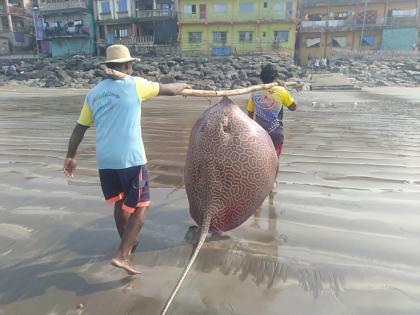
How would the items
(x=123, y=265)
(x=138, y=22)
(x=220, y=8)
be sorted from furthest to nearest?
(x=138, y=22), (x=220, y=8), (x=123, y=265)

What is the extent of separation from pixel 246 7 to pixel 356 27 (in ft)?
38.0

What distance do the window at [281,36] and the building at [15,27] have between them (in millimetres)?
32160

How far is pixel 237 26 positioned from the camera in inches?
1393

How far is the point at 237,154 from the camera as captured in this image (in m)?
3.02

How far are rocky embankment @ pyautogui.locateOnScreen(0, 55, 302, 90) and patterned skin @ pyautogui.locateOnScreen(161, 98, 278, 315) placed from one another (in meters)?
18.2

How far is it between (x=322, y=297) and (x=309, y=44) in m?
39.7

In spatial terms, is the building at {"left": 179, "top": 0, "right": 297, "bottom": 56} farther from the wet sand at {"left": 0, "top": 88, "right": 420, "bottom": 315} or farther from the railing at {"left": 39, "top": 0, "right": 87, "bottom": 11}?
the wet sand at {"left": 0, "top": 88, "right": 420, "bottom": 315}

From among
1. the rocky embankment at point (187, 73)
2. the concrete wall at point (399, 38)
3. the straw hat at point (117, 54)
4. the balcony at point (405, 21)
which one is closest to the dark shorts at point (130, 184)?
the straw hat at point (117, 54)

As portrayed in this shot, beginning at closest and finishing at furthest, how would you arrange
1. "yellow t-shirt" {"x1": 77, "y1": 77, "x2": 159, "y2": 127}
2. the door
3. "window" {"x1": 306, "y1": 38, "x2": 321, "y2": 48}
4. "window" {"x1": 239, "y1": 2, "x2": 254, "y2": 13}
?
"yellow t-shirt" {"x1": 77, "y1": 77, "x2": 159, "y2": 127}, "window" {"x1": 239, "y1": 2, "x2": 254, "y2": 13}, the door, "window" {"x1": 306, "y1": 38, "x2": 321, "y2": 48}

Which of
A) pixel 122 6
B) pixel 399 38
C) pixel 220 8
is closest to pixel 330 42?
pixel 399 38

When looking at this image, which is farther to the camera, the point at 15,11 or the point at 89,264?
the point at 15,11

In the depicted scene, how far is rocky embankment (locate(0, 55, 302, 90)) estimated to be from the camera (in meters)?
23.5

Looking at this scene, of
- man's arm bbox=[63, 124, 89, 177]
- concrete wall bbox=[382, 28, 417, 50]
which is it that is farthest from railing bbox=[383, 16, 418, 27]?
man's arm bbox=[63, 124, 89, 177]

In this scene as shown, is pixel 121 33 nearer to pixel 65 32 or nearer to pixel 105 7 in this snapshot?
pixel 105 7
